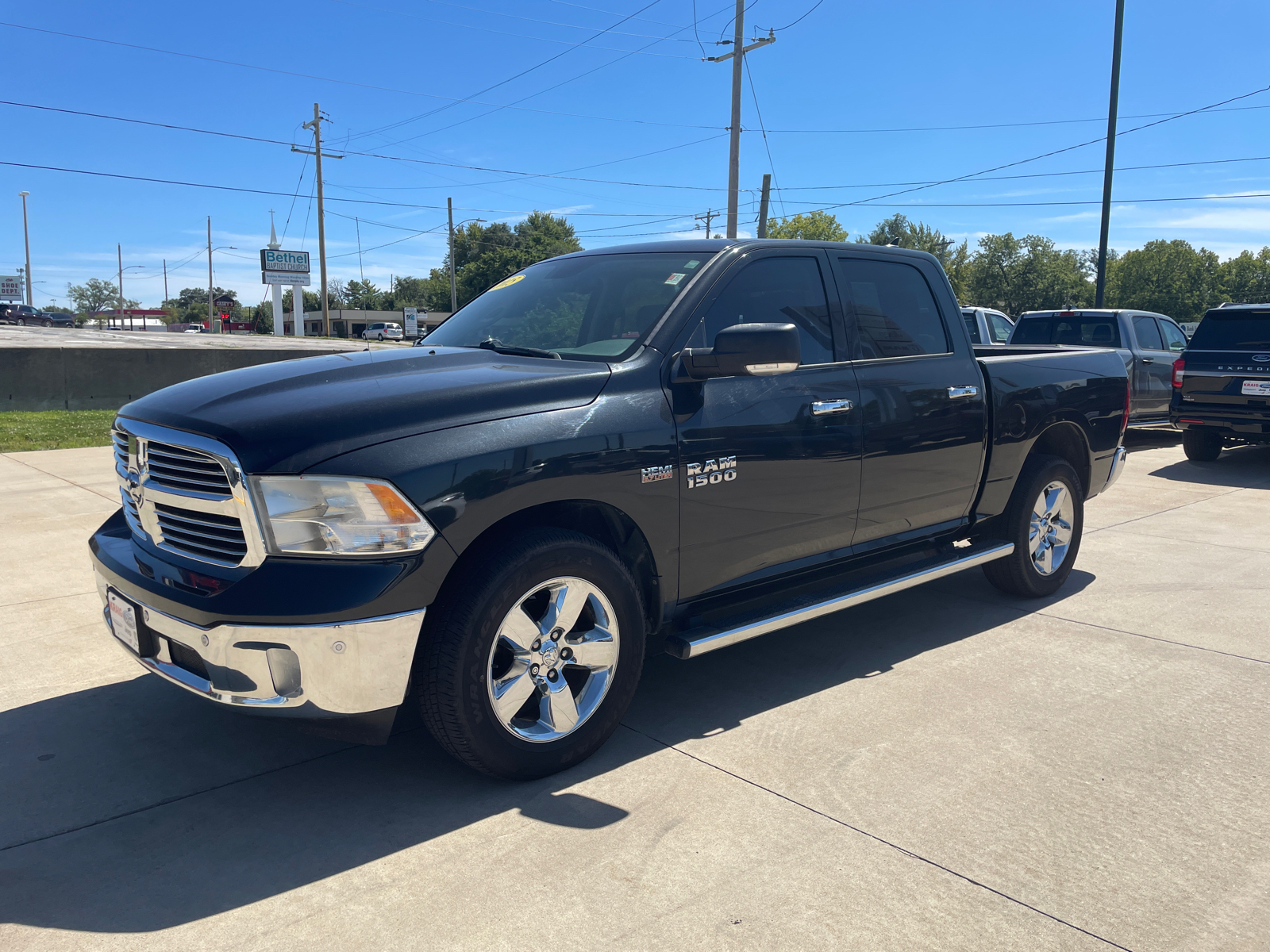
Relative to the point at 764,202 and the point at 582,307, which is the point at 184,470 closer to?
the point at 582,307

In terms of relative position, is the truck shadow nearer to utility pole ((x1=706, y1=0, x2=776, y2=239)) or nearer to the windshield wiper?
the windshield wiper

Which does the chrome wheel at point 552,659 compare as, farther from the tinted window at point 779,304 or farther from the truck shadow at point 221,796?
the tinted window at point 779,304

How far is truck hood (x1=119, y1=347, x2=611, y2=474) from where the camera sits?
9.19ft

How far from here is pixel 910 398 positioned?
4.47 m

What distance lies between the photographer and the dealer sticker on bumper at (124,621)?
3135 millimetres

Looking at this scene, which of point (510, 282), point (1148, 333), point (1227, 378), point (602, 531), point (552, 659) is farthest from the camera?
point (1148, 333)

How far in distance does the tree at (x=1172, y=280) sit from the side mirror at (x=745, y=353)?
121 metres

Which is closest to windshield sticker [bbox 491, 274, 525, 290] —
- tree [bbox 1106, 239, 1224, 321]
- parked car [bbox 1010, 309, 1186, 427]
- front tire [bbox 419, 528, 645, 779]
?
front tire [bbox 419, 528, 645, 779]

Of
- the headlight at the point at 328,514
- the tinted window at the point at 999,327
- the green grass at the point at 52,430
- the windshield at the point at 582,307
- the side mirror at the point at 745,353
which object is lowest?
the green grass at the point at 52,430

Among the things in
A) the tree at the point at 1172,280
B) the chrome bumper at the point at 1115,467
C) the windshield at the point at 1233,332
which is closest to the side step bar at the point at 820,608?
the chrome bumper at the point at 1115,467

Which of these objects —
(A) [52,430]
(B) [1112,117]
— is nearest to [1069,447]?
(A) [52,430]

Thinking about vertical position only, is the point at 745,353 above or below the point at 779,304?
below

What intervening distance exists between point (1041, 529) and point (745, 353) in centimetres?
303

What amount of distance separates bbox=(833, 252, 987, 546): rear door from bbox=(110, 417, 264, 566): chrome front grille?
262 cm
